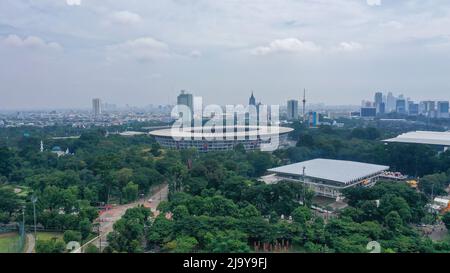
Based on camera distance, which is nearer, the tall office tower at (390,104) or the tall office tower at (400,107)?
the tall office tower at (400,107)

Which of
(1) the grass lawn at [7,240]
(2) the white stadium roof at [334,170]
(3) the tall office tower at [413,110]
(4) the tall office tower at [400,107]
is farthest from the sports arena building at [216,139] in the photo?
(3) the tall office tower at [413,110]

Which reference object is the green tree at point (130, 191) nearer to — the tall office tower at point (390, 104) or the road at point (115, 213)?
the road at point (115, 213)

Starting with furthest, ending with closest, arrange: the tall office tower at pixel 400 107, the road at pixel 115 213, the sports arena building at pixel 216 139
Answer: the tall office tower at pixel 400 107 → the sports arena building at pixel 216 139 → the road at pixel 115 213

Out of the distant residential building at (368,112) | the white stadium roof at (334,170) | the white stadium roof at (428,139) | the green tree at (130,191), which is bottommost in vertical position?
the green tree at (130,191)

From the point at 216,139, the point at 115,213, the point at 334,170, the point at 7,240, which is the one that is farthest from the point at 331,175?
the point at 216,139

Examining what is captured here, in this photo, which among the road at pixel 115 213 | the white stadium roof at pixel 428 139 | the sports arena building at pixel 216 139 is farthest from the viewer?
the sports arena building at pixel 216 139

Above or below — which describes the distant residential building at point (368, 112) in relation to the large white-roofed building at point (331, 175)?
above

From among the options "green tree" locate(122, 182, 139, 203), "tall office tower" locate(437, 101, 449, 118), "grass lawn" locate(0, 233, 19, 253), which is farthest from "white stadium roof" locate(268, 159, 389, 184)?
"tall office tower" locate(437, 101, 449, 118)
